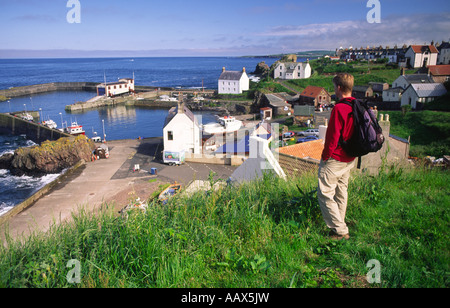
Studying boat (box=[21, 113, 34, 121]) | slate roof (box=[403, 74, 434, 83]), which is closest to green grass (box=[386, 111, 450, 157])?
slate roof (box=[403, 74, 434, 83])

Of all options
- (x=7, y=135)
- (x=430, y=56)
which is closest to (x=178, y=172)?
(x=7, y=135)

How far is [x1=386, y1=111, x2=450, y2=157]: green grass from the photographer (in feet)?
103

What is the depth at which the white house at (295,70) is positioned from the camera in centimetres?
9096

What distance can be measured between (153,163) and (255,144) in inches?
924

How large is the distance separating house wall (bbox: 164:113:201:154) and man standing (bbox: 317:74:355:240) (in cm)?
2861

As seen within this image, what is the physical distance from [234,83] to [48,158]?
60.2 metres

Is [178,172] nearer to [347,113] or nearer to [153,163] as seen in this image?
[153,163]

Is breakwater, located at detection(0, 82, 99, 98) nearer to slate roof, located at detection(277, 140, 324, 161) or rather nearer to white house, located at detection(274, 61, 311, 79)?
white house, located at detection(274, 61, 311, 79)

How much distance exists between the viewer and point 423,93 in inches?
2004

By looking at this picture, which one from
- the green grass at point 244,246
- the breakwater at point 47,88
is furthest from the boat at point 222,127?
the breakwater at point 47,88

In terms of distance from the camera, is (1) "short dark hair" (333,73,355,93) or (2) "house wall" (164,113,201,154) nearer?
(1) "short dark hair" (333,73,355,93)

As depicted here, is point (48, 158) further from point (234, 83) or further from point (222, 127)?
point (234, 83)

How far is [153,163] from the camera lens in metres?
31.6
